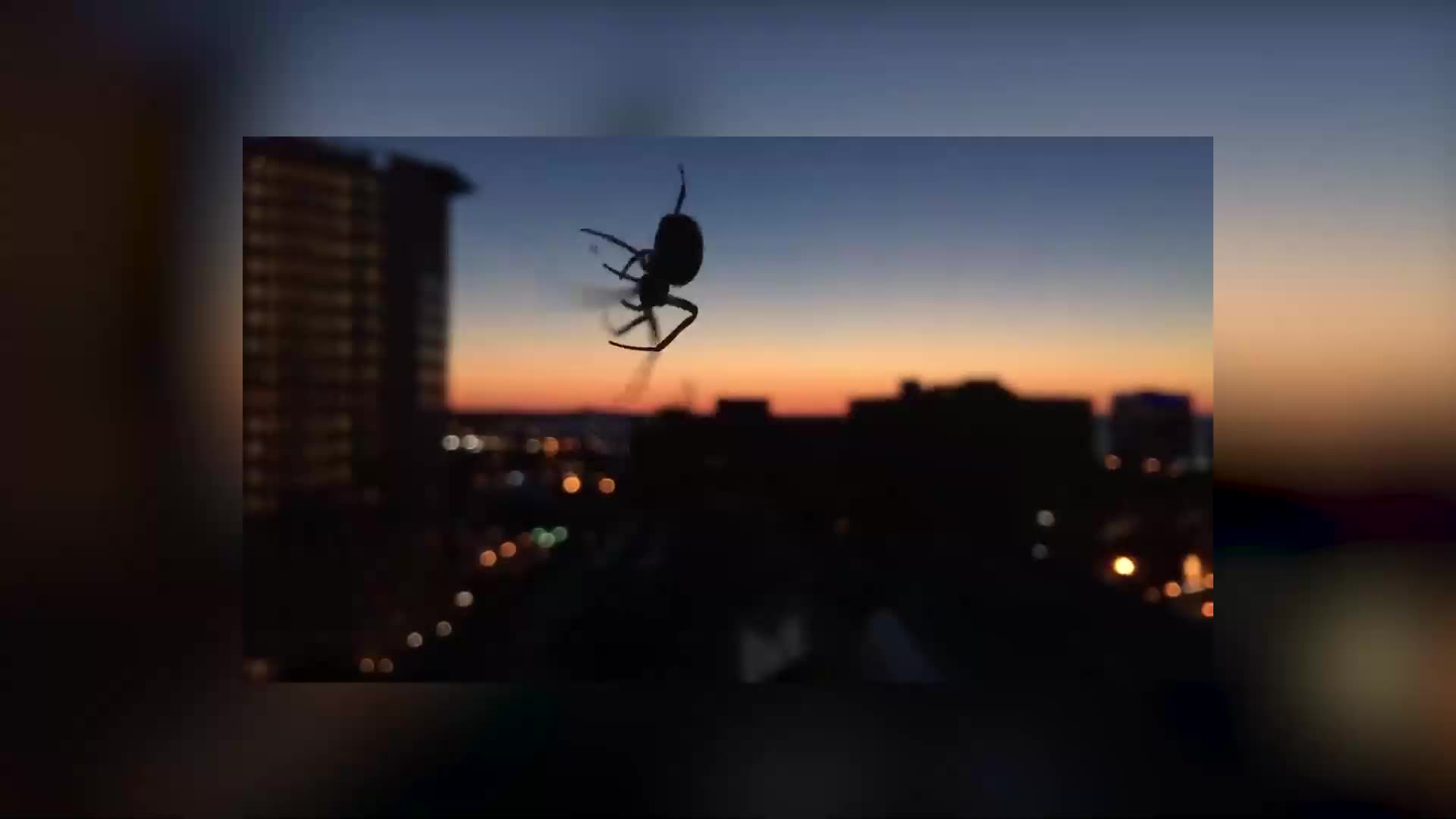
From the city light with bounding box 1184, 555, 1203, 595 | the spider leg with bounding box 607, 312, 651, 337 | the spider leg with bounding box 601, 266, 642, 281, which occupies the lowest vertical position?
the city light with bounding box 1184, 555, 1203, 595

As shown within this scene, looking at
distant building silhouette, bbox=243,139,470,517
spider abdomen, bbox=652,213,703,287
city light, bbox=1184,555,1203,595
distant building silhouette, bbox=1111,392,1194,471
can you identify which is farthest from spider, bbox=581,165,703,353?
city light, bbox=1184,555,1203,595

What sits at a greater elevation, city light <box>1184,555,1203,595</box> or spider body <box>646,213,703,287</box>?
spider body <box>646,213,703,287</box>

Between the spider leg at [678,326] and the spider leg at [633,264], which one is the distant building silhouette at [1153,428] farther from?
the spider leg at [633,264]

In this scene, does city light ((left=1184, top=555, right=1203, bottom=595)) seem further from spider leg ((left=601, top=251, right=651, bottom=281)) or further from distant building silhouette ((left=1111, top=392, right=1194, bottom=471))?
spider leg ((left=601, top=251, right=651, bottom=281))

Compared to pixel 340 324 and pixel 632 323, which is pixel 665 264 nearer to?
pixel 632 323

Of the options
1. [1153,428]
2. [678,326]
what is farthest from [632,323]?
[1153,428]

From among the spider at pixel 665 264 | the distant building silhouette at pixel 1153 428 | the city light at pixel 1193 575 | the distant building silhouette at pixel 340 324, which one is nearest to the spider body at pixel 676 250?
the spider at pixel 665 264

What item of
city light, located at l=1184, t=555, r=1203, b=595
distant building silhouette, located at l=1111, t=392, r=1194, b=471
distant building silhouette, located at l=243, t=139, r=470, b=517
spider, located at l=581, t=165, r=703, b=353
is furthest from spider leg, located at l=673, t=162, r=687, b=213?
city light, located at l=1184, t=555, r=1203, b=595

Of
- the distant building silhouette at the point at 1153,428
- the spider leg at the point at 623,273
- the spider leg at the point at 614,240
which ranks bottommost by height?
the distant building silhouette at the point at 1153,428
